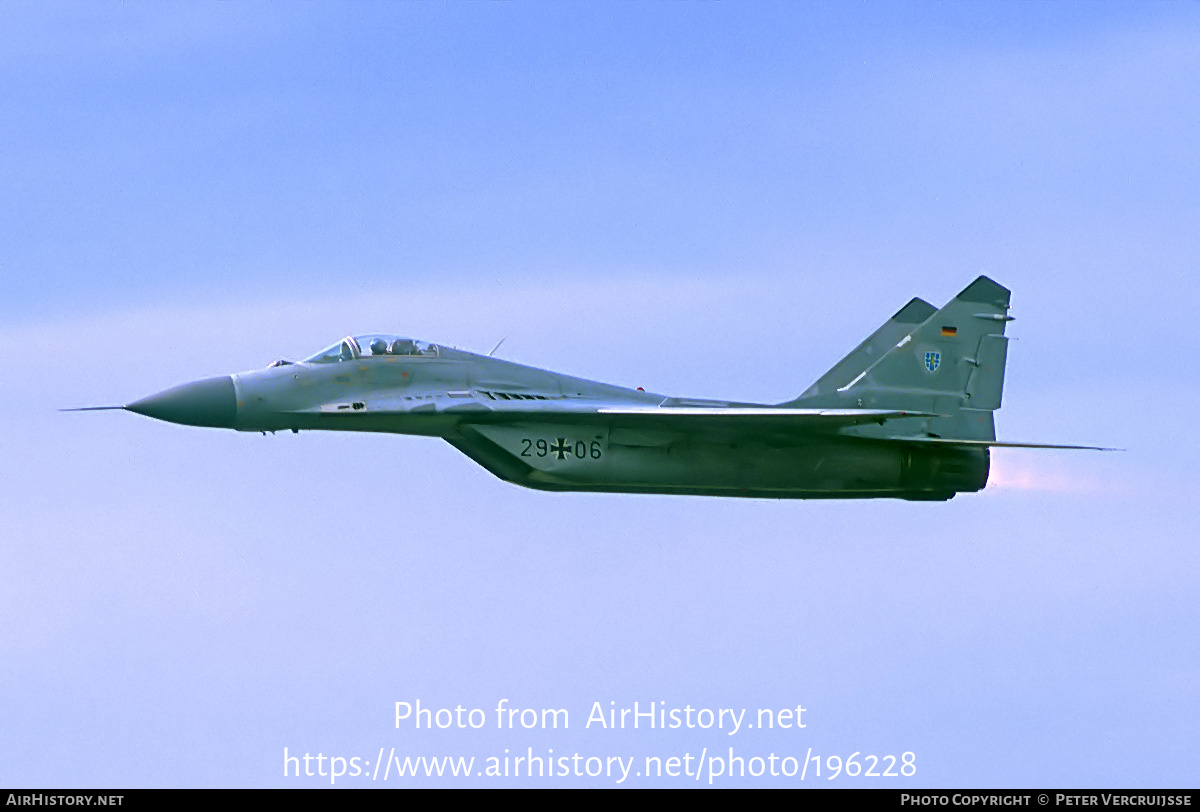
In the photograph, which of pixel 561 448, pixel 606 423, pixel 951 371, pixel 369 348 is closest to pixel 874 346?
pixel 951 371

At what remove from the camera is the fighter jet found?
27281 millimetres

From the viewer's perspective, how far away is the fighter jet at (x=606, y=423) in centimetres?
2728

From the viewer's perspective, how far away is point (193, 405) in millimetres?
26797

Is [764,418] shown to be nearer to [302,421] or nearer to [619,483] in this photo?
[619,483]

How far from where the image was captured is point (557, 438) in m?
27.8

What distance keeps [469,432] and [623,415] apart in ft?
7.95

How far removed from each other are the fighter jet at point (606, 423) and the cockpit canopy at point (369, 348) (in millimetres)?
22

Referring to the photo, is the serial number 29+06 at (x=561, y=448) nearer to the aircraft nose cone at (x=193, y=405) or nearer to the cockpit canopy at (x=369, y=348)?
the cockpit canopy at (x=369, y=348)

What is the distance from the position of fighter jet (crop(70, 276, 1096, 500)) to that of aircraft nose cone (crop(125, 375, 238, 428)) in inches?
0.6

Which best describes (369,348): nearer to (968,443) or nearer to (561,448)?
(561,448)

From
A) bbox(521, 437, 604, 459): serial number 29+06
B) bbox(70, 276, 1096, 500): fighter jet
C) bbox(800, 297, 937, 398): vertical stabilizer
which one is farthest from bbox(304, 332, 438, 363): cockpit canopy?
bbox(800, 297, 937, 398): vertical stabilizer

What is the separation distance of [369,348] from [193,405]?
2.84 metres

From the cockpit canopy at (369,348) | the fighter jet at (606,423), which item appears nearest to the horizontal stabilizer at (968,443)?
the fighter jet at (606,423)

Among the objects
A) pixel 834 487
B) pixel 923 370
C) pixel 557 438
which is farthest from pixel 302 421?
pixel 923 370
